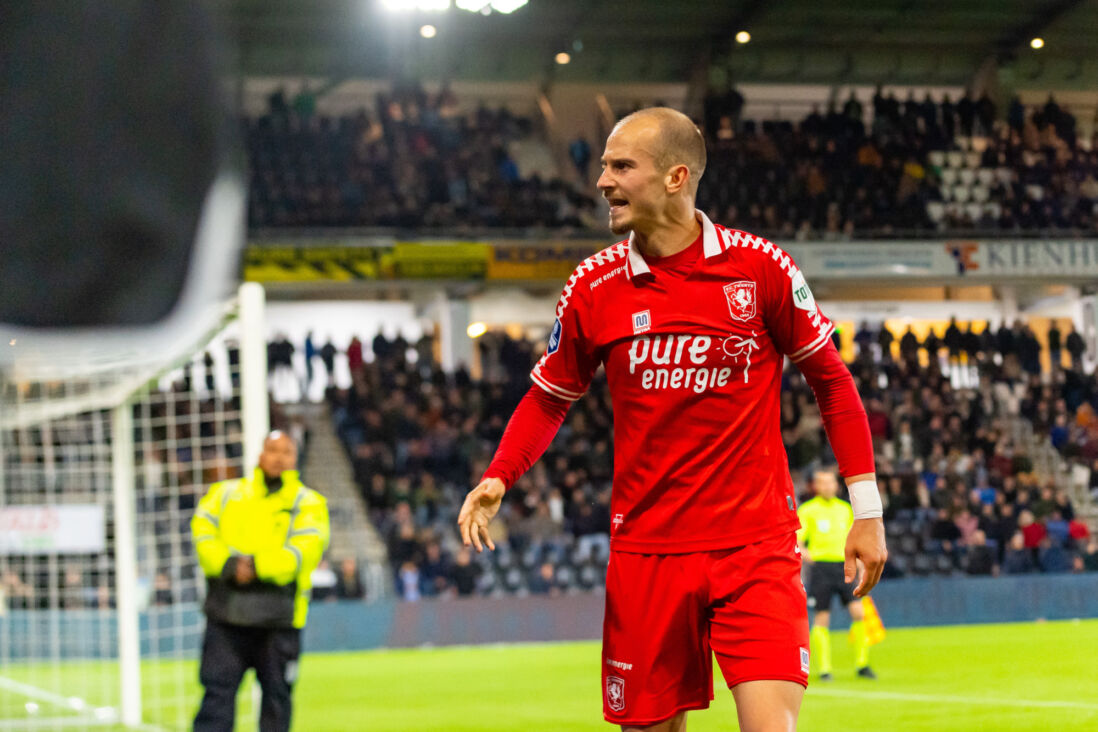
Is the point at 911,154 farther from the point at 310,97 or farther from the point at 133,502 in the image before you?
the point at 133,502

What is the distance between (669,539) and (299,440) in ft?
66.9

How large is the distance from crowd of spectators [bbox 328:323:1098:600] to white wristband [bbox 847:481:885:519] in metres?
16.6

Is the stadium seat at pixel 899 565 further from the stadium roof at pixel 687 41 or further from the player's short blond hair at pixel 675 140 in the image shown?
Result: the player's short blond hair at pixel 675 140

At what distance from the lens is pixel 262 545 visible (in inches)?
302

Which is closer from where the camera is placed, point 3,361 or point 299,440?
point 3,361

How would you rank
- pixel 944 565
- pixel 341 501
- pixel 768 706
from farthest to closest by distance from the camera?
pixel 341 501 → pixel 944 565 → pixel 768 706

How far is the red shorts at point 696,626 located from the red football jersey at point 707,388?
63 mm

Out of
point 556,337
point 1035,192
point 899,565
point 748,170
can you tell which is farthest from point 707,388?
point 1035,192

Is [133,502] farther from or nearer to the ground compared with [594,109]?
nearer to the ground

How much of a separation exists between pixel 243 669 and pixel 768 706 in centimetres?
458

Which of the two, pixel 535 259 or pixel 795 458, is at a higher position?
pixel 535 259

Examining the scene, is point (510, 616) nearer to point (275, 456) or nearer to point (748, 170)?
point (275, 456)

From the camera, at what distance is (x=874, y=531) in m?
3.95

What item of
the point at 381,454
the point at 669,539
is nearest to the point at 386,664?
the point at 381,454
